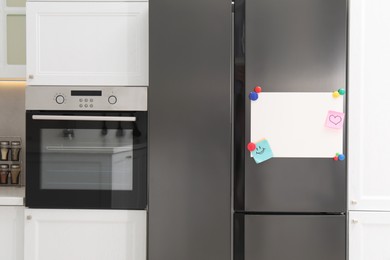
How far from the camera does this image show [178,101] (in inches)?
79.4

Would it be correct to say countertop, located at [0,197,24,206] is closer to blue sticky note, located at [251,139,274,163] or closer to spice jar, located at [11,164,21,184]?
spice jar, located at [11,164,21,184]

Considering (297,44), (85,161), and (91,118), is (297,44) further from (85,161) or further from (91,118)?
(85,161)

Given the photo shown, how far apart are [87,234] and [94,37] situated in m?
0.97

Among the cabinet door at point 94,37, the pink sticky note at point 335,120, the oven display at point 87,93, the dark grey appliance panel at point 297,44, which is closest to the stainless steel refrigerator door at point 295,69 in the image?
the dark grey appliance panel at point 297,44

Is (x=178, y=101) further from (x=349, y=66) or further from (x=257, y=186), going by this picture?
(x=349, y=66)

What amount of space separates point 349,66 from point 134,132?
107 centimetres

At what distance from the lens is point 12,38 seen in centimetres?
248

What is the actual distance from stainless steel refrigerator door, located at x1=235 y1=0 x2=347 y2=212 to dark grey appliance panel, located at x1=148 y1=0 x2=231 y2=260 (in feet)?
0.41

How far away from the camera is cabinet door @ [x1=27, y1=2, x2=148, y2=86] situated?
2.13m

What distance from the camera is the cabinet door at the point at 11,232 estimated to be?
2170 millimetres

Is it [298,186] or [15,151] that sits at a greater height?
[15,151]

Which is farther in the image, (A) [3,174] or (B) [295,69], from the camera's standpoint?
(A) [3,174]
